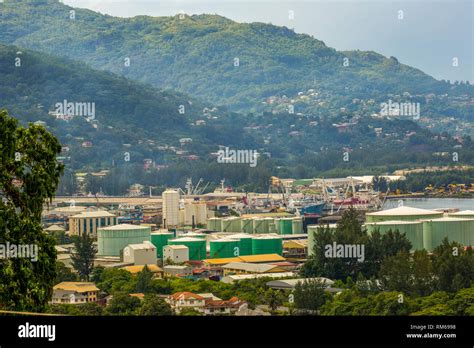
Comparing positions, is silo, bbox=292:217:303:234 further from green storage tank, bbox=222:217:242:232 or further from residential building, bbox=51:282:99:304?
residential building, bbox=51:282:99:304

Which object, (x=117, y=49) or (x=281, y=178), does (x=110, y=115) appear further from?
(x=117, y=49)

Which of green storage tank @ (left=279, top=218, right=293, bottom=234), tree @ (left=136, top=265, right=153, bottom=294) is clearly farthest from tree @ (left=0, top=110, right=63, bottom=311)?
green storage tank @ (left=279, top=218, right=293, bottom=234)

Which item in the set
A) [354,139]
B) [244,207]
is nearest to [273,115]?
[354,139]

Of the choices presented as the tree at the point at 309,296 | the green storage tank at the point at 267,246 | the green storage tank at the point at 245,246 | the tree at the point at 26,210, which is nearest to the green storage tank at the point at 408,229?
the green storage tank at the point at 267,246

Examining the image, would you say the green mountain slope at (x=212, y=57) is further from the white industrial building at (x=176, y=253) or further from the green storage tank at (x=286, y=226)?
the white industrial building at (x=176, y=253)

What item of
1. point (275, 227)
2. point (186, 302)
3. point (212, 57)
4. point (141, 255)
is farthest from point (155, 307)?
point (212, 57)

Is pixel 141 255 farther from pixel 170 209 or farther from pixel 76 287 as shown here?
pixel 170 209
